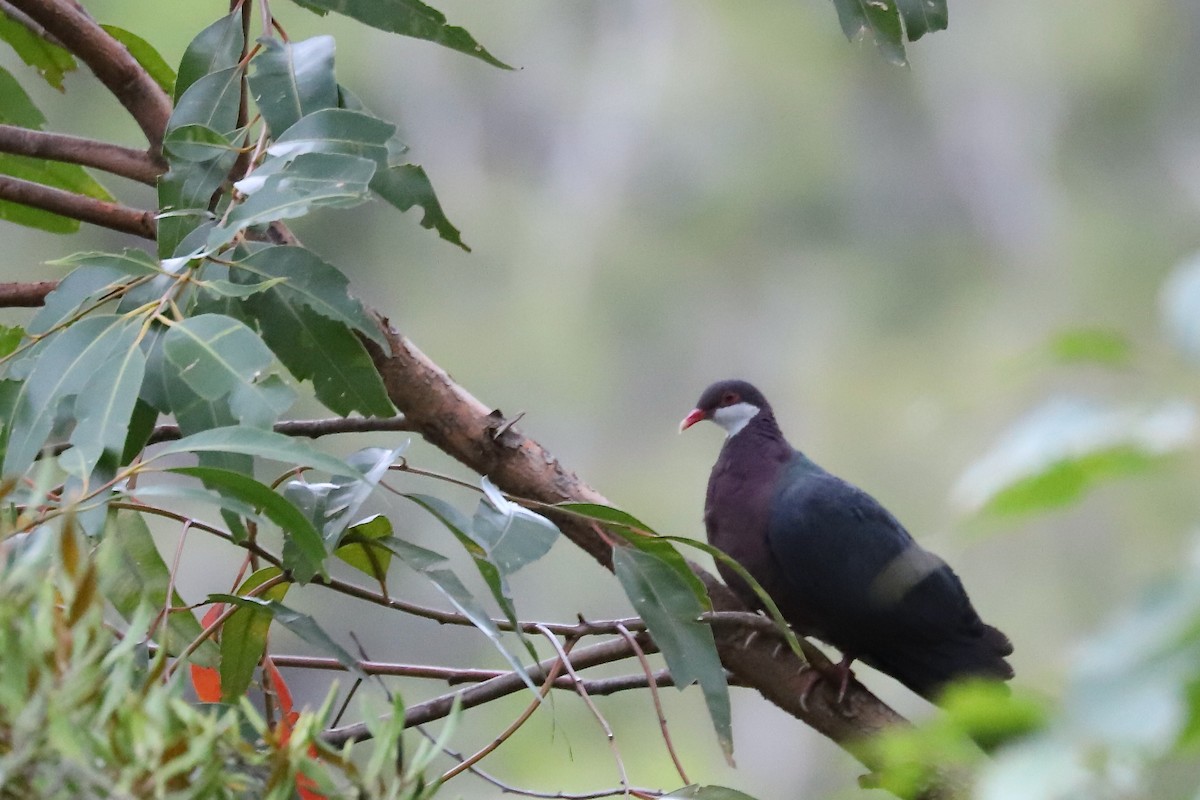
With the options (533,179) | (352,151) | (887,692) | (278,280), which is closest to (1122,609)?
(278,280)

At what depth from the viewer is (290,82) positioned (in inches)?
44.9

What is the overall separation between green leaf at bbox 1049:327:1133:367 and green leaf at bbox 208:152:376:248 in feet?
2.26

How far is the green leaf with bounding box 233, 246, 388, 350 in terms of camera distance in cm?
98

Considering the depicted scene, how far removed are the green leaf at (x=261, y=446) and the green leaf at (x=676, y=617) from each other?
398mm

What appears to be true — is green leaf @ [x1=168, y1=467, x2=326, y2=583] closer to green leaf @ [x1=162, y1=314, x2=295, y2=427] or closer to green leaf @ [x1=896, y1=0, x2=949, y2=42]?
green leaf @ [x1=162, y1=314, x2=295, y2=427]

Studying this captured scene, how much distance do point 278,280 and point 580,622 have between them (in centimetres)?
47

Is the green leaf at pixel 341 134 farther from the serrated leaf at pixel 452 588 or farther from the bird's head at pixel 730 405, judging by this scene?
the bird's head at pixel 730 405

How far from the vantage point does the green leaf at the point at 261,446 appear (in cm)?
79

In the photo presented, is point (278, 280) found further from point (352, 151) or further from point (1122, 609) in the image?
point (1122, 609)

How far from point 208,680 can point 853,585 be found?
1.04m

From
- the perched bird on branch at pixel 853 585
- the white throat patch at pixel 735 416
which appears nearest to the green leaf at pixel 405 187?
the perched bird on branch at pixel 853 585

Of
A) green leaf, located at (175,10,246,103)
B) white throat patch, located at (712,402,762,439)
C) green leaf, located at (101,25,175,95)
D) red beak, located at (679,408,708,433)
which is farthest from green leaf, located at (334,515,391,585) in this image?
red beak, located at (679,408,708,433)

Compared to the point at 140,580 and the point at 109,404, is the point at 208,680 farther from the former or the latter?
the point at 109,404

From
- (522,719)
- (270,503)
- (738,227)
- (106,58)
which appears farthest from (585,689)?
(738,227)
